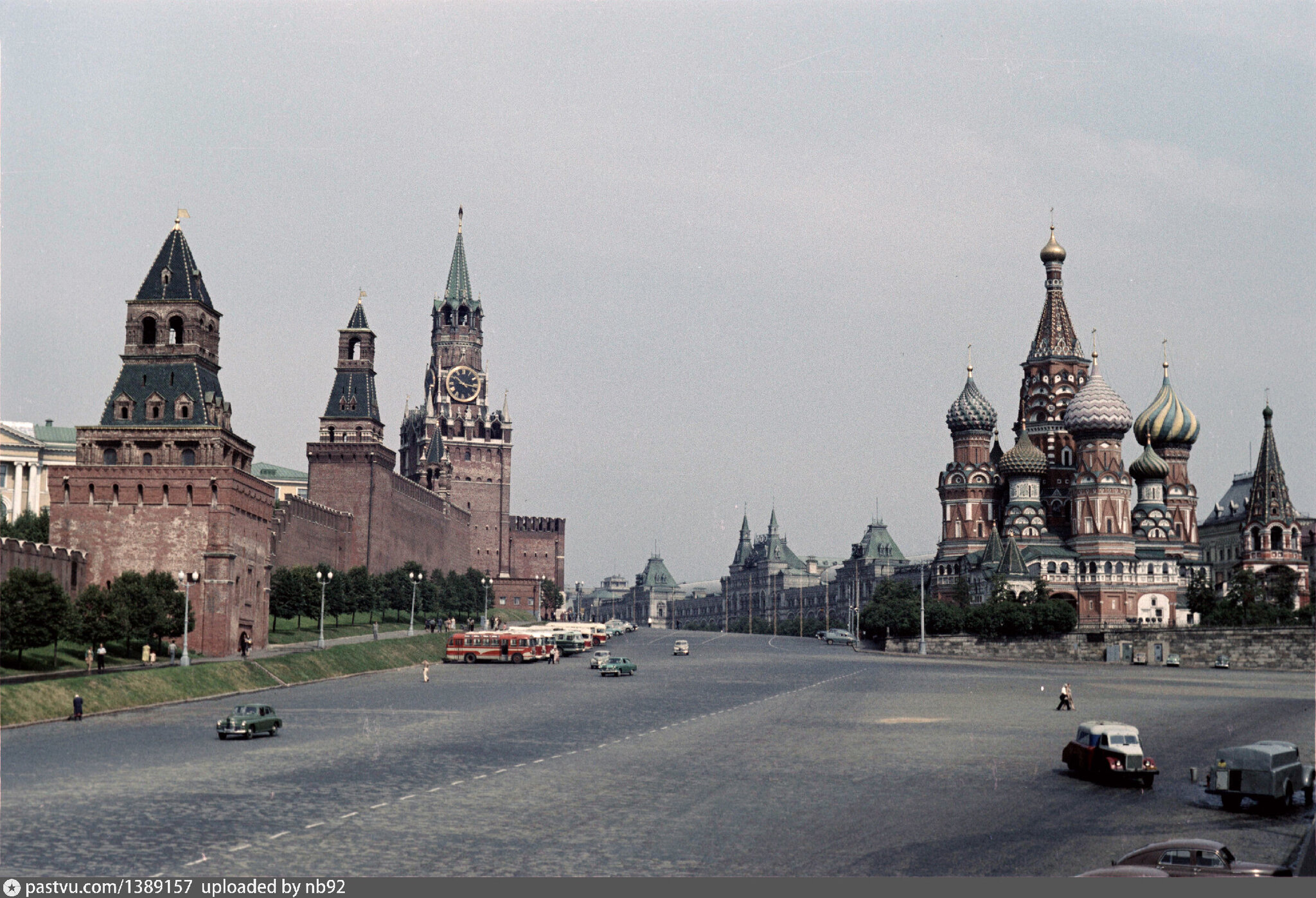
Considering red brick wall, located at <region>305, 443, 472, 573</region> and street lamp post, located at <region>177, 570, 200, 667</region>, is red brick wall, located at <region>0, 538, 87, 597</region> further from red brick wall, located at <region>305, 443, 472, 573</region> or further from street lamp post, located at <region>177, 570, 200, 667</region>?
red brick wall, located at <region>305, 443, 472, 573</region>

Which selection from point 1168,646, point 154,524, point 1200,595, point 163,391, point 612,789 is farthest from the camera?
point 1200,595

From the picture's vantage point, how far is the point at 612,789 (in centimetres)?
3488

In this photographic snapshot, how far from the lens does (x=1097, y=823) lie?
30.6 m

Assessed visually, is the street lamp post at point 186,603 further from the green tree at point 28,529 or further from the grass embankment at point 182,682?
the green tree at point 28,529

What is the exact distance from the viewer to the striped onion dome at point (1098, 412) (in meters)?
140

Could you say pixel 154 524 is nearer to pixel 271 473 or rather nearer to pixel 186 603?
pixel 186 603

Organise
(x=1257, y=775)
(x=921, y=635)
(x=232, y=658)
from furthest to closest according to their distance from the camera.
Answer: (x=921, y=635)
(x=232, y=658)
(x=1257, y=775)

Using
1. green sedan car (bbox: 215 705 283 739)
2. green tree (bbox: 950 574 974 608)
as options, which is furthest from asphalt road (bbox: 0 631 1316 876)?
green tree (bbox: 950 574 974 608)

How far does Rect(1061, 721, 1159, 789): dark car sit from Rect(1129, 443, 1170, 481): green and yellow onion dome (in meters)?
115

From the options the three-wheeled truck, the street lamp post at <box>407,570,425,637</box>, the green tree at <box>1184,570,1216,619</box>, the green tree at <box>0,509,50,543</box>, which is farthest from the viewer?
the green tree at <box>1184,570,1216,619</box>

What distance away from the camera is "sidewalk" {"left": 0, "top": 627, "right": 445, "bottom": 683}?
57.1 metres

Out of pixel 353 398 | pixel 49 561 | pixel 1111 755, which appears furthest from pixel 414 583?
pixel 1111 755

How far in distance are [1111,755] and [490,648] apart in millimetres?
61484

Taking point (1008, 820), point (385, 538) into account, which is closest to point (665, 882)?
point (1008, 820)
